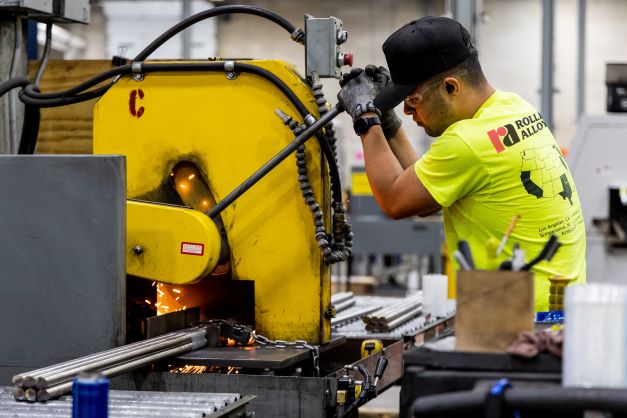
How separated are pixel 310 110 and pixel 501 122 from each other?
→ 0.50 metres

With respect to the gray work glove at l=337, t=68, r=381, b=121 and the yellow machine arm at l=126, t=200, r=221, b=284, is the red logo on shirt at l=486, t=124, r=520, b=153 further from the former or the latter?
the yellow machine arm at l=126, t=200, r=221, b=284

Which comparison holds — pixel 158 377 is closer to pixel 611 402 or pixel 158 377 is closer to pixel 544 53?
pixel 611 402

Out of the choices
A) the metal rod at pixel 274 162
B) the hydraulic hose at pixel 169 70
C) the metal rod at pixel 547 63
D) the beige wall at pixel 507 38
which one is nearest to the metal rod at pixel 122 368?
the metal rod at pixel 274 162

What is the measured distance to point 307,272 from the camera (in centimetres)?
250

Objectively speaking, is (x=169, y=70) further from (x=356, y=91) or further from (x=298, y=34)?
(x=356, y=91)

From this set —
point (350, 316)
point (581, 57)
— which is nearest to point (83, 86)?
point (350, 316)

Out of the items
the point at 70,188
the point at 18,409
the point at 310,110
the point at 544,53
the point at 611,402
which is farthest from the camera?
the point at 544,53

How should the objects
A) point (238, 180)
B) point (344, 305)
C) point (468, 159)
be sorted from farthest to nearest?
point (344, 305), point (238, 180), point (468, 159)

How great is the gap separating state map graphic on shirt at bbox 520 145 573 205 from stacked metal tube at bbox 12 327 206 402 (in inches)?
33.6

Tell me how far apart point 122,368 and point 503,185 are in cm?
90

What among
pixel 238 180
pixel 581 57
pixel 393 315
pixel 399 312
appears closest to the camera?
pixel 238 180

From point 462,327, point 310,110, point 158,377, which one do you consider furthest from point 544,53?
Answer: point 462,327

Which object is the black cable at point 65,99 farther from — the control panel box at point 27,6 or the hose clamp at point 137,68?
the control panel box at point 27,6

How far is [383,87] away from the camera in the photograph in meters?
2.42
